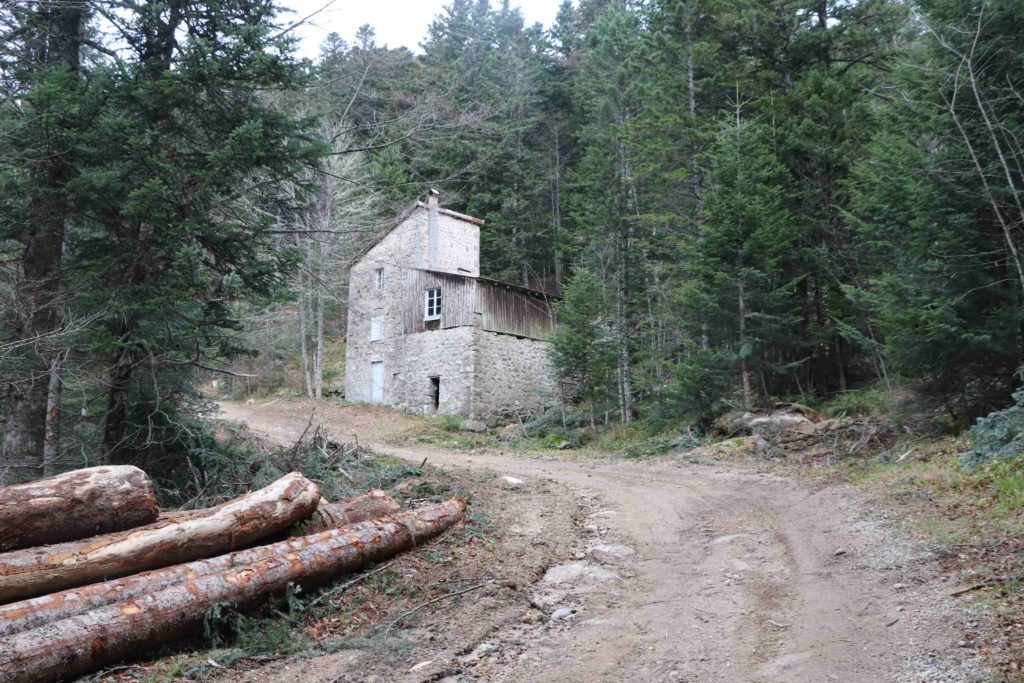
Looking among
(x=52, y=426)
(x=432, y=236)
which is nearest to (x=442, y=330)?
(x=432, y=236)

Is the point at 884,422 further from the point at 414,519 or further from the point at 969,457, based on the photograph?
the point at 414,519

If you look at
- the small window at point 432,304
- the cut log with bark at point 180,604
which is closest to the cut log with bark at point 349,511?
the cut log with bark at point 180,604

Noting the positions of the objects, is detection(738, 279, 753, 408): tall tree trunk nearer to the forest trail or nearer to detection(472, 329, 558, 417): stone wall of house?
the forest trail

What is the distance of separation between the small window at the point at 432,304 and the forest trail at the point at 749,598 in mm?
16672

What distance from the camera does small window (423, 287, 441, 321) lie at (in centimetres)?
2548

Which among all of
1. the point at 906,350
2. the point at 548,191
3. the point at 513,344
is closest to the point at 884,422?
the point at 906,350

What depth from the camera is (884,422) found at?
1257 cm

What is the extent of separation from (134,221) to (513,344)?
17.7 metres

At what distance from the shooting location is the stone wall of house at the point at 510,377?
2411 centimetres

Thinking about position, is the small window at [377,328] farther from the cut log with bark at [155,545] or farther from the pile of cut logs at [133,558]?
the cut log with bark at [155,545]

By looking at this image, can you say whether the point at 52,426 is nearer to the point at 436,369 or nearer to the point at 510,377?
the point at 436,369

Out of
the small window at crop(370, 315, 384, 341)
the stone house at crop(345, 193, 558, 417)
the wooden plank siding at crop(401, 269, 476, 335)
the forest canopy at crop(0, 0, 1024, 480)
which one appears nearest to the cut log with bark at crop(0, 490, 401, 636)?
the forest canopy at crop(0, 0, 1024, 480)

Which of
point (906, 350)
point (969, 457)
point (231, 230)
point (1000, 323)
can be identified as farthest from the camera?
point (906, 350)

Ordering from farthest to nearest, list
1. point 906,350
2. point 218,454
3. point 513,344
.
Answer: point 513,344 < point 906,350 < point 218,454
